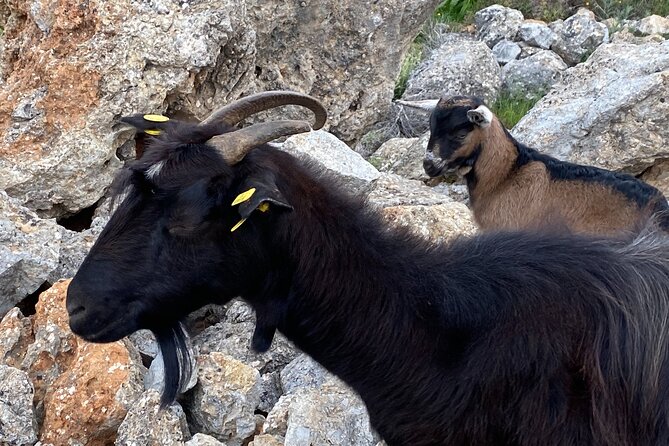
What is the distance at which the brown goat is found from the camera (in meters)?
6.54

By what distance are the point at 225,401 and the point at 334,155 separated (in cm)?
236

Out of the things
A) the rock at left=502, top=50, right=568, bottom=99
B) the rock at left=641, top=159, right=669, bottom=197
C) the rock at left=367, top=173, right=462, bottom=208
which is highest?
the rock at left=367, top=173, right=462, bottom=208

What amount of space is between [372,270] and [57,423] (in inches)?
80.1

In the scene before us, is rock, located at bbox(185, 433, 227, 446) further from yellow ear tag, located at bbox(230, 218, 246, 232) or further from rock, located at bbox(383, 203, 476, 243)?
rock, located at bbox(383, 203, 476, 243)

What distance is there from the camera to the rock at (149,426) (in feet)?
14.0

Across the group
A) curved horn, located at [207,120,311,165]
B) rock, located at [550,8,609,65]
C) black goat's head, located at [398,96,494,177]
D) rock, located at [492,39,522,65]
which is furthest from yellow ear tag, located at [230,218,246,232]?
rock, located at [550,8,609,65]

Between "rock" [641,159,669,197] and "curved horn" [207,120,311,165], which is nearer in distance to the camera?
"curved horn" [207,120,311,165]

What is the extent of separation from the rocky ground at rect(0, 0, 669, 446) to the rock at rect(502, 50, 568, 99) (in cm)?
3

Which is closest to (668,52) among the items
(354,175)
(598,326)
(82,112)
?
(354,175)

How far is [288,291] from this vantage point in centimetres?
331

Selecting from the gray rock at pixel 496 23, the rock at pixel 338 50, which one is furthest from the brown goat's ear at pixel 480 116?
the gray rock at pixel 496 23

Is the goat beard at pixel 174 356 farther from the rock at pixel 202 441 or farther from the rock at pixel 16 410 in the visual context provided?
the rock at pixel 16 410

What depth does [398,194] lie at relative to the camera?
657 cm

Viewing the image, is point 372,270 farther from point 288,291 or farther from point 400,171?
point 400,171
